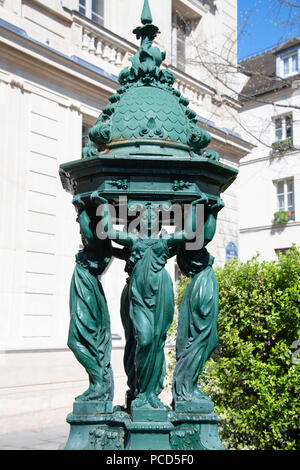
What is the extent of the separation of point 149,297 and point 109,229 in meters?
0.56

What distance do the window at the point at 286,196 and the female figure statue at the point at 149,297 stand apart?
827 inches

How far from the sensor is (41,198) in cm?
1042

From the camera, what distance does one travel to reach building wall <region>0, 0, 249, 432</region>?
9453mm

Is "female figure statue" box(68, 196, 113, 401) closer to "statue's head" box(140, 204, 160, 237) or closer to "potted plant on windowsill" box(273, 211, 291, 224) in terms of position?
"statue's head" box(140, 204, 160, 237)

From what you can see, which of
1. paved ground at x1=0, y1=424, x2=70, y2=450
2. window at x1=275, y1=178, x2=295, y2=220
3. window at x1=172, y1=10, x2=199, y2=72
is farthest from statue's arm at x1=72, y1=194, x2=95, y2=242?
window at x1=275, y1=178, x2=295, y2=220

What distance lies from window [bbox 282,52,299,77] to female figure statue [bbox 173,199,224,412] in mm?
23405

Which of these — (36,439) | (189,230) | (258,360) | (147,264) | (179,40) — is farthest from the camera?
(179,40)

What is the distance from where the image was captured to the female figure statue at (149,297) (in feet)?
11.9

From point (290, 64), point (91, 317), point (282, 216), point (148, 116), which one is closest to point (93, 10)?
point (148, 116)

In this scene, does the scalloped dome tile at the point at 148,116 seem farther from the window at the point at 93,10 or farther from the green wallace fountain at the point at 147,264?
the window at the point at 93,10

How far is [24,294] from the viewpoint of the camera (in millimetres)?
9805

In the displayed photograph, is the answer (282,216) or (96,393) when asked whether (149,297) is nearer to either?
(96,393)

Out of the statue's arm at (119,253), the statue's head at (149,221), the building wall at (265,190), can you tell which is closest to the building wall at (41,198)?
the statue's arm at (119,253)
